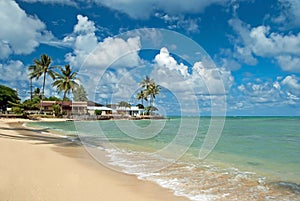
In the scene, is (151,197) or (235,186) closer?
(151,197)

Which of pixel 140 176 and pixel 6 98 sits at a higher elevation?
pixel 6 98

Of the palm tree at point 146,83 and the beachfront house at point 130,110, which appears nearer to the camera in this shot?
the palm tree at point 146,83

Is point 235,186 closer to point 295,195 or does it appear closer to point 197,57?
point 295,195

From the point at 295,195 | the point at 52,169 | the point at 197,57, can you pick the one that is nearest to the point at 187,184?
the point at 295,195

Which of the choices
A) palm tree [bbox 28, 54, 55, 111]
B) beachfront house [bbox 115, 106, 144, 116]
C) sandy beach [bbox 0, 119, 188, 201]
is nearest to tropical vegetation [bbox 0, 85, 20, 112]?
palm tree [bbox 28, 54, 55, 111]

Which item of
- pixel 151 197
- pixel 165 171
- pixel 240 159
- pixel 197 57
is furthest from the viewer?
pixel 240 159

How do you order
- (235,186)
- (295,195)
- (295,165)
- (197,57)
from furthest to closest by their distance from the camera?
(295,165) → (197,57) → (235,186) → (295,195)

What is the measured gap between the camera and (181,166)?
812cm

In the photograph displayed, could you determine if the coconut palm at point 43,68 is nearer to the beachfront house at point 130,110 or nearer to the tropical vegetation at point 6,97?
the tropical vegetation at point 6,97

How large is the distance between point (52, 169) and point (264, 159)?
739cm

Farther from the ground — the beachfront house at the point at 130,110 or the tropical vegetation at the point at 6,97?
the tropical vegetation at the point at 6,97

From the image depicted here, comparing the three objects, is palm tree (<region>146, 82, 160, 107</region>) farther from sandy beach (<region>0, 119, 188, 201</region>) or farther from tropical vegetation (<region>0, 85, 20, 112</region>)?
sandy beach (<region>0, 119, 188, 201</region>)

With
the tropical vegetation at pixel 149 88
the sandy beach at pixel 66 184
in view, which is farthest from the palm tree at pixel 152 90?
the sandy beach at pixel 66 184

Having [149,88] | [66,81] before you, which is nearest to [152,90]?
[149,88]
